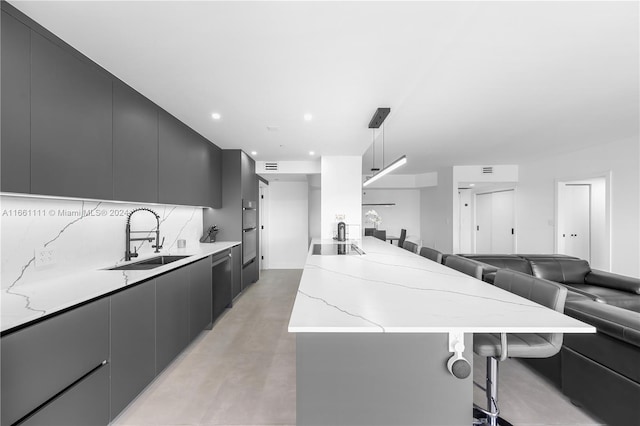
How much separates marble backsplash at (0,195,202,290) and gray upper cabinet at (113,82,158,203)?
292 millimetres

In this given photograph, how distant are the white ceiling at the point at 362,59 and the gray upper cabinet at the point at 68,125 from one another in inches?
6.5

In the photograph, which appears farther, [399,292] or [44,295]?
[399,292]

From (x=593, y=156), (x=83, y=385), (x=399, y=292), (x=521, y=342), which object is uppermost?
(x=593, y=156)

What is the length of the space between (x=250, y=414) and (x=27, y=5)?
8.84 ft

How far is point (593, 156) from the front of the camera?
15.3 ft

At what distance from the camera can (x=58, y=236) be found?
1846 mm

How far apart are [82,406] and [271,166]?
4332mm

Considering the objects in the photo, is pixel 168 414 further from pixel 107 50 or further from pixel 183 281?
pixel 107 50

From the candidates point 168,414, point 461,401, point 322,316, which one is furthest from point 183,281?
point 461,401

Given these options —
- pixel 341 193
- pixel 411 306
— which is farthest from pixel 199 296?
pixel 341 193

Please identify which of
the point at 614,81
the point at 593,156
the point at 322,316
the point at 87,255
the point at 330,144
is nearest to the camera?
the point at 322,316

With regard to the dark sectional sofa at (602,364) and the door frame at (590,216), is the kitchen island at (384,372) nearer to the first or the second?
the dark sectional sofa at (602,364)

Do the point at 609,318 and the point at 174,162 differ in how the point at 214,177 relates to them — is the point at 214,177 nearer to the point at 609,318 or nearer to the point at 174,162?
the point at 174,162

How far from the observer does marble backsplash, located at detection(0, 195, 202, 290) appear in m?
1.55
